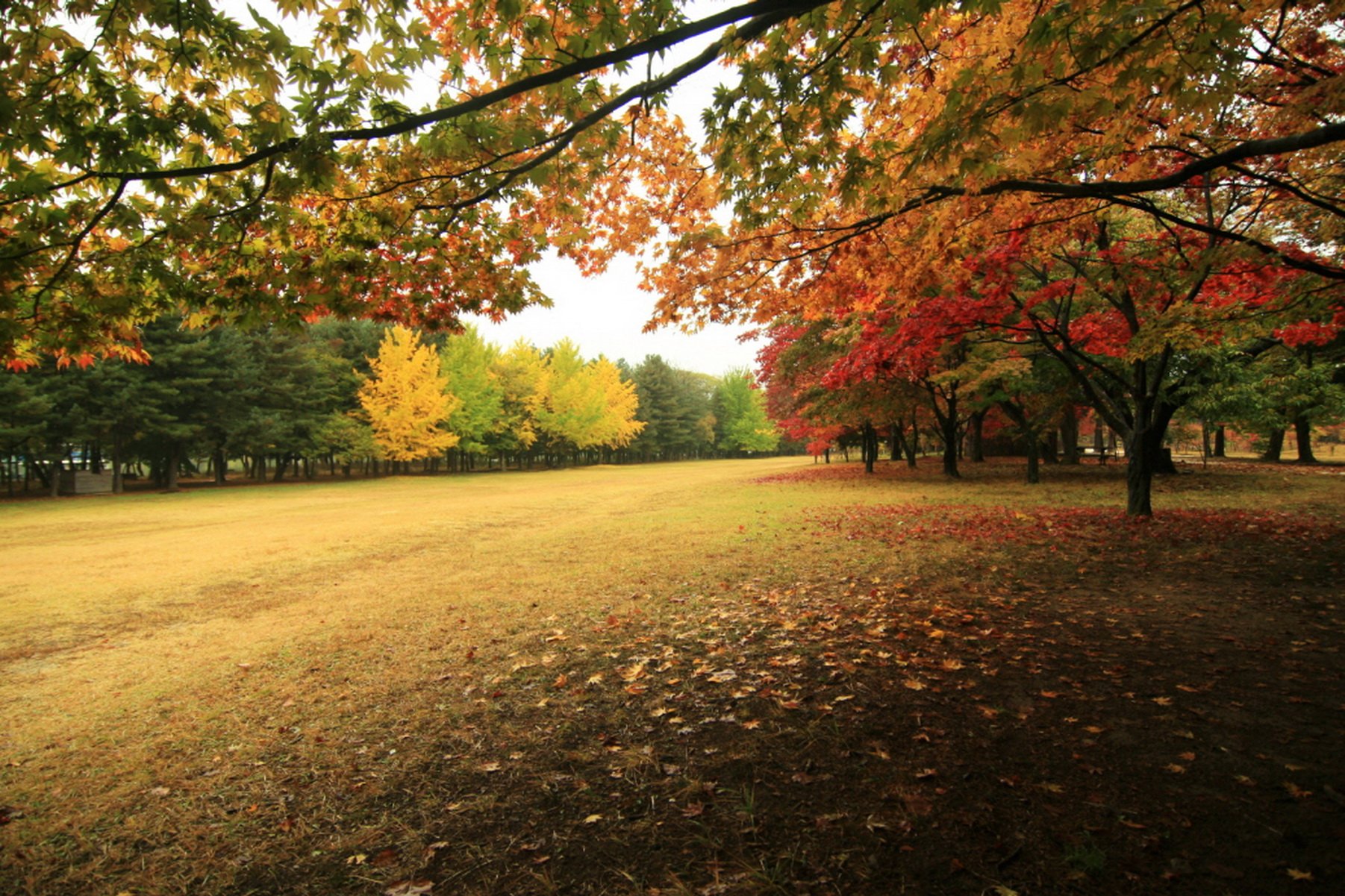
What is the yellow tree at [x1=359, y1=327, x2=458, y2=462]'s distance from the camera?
113 feet

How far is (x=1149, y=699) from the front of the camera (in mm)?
3586

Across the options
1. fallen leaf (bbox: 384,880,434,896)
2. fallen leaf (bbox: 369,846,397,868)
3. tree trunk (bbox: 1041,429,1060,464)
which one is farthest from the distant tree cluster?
fallen leaf (bbox: 384,880,434,896)

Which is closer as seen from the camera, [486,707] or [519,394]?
[486,707]

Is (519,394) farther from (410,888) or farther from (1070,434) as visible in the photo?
(410,888)

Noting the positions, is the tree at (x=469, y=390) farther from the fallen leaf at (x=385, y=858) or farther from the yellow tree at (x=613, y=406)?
the fallen leaf at (x=385, y=858)

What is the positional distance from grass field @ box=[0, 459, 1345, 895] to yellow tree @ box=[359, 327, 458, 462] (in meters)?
24.8

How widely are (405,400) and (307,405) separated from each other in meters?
7.13

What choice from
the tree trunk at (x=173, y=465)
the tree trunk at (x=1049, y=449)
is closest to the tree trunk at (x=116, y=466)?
the tree trunk at (x=173, y=465)

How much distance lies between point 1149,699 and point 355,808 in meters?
4.78

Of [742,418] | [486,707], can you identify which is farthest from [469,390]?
[742,418]

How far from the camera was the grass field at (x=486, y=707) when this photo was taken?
2.60 meters

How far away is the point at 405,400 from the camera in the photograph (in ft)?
113

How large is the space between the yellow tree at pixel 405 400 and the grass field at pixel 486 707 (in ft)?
81.4

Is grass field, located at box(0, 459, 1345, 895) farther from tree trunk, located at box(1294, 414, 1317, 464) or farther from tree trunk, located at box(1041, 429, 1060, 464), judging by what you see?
tree trunk, located at box(1294, 414, 1317, 464)
